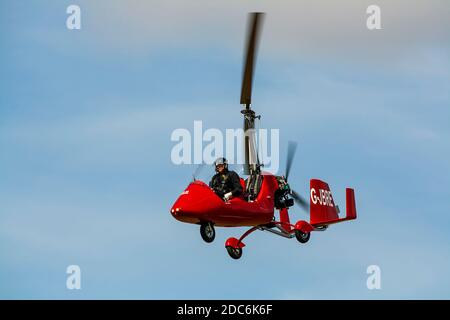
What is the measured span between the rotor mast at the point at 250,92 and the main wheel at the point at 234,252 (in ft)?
11.5

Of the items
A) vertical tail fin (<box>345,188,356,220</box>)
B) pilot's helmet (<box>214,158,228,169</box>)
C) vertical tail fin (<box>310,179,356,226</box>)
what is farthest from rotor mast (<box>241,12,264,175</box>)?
vertical tail fin (<box>345,188,356,220</box>)

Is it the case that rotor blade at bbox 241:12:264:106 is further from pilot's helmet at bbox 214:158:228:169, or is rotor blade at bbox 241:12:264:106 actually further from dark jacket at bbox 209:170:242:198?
dark jacket at bbox 209:170:242:198

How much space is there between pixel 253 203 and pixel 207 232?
11.5 feet

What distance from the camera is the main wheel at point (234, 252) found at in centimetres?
4959

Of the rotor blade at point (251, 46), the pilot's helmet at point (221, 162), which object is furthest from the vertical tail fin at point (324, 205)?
the rotor blade at point (251, 46)

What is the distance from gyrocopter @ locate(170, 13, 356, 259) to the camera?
45.0 meters

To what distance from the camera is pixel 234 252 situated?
49656mm

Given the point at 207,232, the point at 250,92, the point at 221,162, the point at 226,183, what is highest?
the point at 250,92

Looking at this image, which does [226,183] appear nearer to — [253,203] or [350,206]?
[253,203]

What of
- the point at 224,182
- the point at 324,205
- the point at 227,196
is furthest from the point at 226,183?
the point at 324,205

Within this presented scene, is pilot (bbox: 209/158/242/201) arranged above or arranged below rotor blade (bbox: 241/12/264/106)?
below

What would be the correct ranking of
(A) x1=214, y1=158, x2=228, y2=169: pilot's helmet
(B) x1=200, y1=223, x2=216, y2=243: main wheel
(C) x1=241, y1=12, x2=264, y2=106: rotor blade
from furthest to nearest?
1. (A) x1=214, y1=158, x2=228, y2=169: pilot's helmet
2. (B) x1=200, y1=223, x2=216, y2=243: main wheel
3. (C) x1=241, y1=12, x2=264, y2=106: rotor blade

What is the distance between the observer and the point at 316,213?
5222cm

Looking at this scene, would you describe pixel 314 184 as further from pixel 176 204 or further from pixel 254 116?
pixel 176 204
